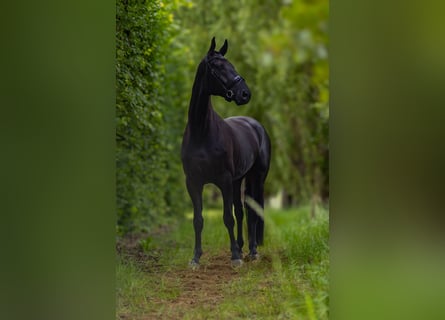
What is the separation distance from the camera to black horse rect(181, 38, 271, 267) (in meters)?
3.90

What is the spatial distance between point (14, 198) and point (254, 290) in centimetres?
146

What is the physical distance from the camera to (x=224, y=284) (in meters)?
3.76

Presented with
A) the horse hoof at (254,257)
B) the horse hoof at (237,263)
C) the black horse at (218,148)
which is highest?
the black horse at (218,148)

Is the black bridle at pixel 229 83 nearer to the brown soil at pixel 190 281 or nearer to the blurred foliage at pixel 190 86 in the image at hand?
the blurred foliage at pixel 190 86

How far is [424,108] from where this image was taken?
342 cm

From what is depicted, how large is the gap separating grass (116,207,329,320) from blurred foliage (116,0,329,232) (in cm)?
96

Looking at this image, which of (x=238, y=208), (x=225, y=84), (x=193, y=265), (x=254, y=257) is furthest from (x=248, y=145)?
(x=193, y=265)

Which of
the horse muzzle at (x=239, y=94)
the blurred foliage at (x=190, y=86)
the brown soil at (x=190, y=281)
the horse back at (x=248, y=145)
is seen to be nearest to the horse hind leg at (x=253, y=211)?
the horse back at (x=248, y=145)

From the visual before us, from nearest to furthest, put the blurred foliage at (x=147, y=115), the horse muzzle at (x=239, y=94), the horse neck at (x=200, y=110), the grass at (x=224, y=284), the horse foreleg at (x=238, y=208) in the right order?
1. the grass at (x=224, y=284)
2. the blurred foliage at (x=147, y=115)
3. the horse muzzle at (x=239, y=94)
4. the horse neck at (x=200, y=110)
5. the horse foreleg at (x=238, y=208)

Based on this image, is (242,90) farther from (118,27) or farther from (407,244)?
(407,244)

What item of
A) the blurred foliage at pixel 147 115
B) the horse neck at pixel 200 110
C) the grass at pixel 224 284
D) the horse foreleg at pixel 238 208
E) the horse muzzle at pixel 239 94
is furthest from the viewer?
the horse foreleg at pixel 238 208

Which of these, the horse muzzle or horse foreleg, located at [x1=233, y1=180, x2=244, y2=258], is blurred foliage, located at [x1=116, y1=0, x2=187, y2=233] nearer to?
the horse muzzle

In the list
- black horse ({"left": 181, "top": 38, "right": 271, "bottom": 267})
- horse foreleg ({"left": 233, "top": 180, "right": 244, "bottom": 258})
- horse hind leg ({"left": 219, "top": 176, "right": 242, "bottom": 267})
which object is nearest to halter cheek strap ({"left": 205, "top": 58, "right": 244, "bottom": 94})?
black horse ({"left": 181, "top": 38, "right": 271, "bottom": 267})

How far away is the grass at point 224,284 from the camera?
357 cm
